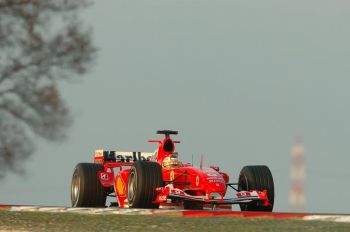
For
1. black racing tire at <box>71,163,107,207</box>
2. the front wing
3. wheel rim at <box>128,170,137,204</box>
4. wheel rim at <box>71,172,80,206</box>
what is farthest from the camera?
wheel rim at <box>71,172,80,206</box>

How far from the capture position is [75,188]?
83.5 ft

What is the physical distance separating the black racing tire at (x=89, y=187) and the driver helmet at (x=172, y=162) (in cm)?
223

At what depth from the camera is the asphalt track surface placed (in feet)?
46.5

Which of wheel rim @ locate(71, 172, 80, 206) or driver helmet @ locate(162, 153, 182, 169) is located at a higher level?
driver helmet @ locate(162, 153, 182, 169)

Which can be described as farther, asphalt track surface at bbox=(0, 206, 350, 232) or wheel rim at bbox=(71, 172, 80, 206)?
wheel rim at bbox=(71, 172, 80, 206)

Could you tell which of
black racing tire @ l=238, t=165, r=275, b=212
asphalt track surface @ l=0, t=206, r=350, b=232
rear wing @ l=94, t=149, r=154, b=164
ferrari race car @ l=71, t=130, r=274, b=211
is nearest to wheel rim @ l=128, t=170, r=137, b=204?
ferrari race car @ l=71, t=130, r=274, b=211

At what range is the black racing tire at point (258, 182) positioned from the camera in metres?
23.2

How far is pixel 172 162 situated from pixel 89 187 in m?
2.64

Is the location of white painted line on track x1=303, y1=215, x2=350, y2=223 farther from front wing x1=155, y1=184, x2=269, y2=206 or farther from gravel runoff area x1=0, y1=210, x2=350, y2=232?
front wing x1=155, y1=184, x2=269, y2=206

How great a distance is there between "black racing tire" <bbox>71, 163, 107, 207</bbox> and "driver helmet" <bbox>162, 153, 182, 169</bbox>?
2232 millimetres

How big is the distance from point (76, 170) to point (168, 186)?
4.26 m

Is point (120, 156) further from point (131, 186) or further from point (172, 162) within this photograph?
point (131, 186)

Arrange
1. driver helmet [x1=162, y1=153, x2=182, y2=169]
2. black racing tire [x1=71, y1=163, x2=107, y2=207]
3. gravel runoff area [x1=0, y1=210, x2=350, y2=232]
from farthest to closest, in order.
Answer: black racing tire [x1=71, y1=163, x2=107, y2=207] < driver helmet [x1=162, y1=153, x2=182, y2=169] < gravel runoff area [x1=0, y1=210, x2=350, y2=232]

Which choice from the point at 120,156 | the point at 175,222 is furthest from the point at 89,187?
the point at 175,222
